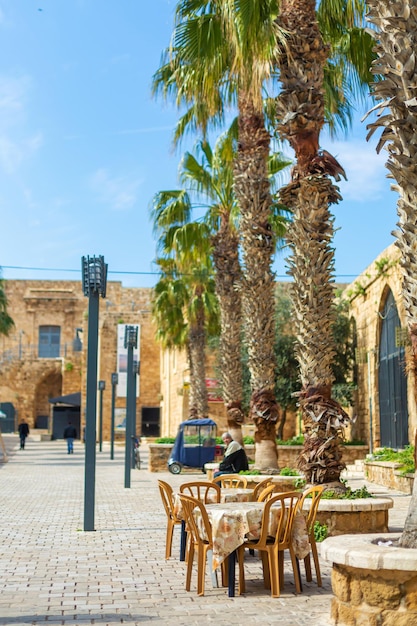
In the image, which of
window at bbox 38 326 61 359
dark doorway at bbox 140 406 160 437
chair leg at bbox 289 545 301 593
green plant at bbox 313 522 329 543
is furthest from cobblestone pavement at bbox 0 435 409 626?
window at bbox 38 326 61 359

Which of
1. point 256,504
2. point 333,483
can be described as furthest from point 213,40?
point 256,504

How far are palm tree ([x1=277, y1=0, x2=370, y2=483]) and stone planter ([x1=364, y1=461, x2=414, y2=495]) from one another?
5.31 metres

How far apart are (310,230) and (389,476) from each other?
8.16 m

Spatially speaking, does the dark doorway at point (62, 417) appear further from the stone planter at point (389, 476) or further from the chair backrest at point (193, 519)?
the chair backrest at point (193, 519)

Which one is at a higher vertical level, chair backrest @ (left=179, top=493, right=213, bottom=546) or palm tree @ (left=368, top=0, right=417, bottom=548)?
palm tree @ (left=368, top=0, right=417, bottom=548)

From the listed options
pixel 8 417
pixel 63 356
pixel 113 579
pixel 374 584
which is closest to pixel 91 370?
pixel 113 579

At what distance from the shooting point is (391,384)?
2088 centimetres

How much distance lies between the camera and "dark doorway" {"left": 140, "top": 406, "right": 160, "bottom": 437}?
46781mm

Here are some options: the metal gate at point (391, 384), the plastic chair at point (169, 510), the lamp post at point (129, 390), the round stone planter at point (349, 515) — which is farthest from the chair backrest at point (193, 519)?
the metal gate at point (391, 384)

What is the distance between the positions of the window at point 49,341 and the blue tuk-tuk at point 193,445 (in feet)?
126

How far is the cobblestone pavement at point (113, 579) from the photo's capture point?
18.5ft

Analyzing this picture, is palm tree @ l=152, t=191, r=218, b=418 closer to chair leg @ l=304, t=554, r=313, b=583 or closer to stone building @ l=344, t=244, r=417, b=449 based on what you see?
stone building @ l=344, t=244, r=417, b=449

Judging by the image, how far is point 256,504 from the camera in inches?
275

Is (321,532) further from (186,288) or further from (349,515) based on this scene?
(186,288)
